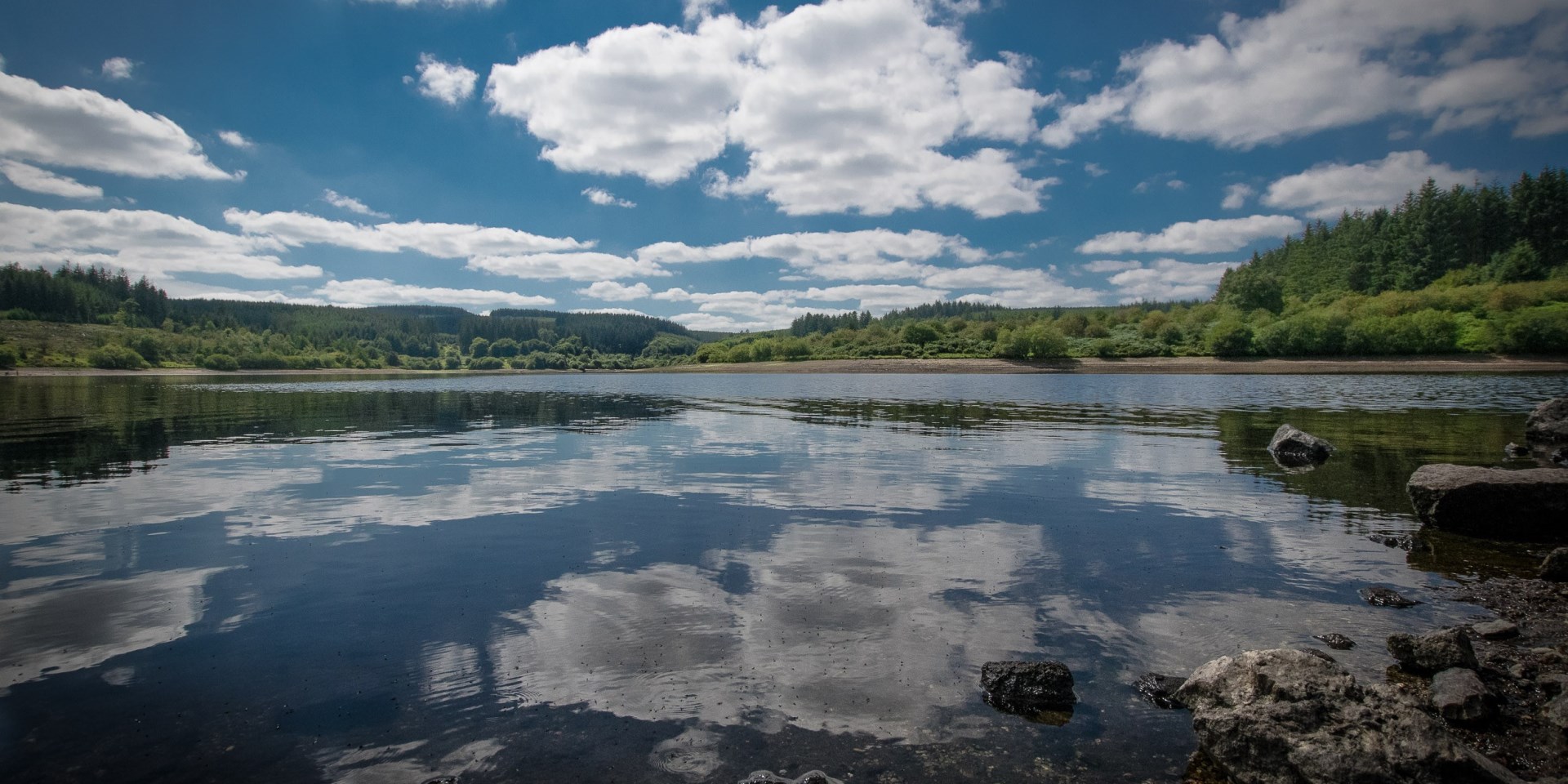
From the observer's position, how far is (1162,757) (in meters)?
7.36

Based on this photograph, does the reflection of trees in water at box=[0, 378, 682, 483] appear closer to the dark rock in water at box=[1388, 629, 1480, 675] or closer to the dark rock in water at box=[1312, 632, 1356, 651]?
the dark rock in water at box=[1312, 632, 1356, 651]

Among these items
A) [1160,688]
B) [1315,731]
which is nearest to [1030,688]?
[1160,688]

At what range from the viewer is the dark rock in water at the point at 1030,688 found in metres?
8.38

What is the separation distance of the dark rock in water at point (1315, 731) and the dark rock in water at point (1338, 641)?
10.3 ft

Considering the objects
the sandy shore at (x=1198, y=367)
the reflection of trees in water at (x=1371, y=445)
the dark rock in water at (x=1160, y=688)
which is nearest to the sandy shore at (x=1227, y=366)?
the sandy shore at (x=1198, y=367)

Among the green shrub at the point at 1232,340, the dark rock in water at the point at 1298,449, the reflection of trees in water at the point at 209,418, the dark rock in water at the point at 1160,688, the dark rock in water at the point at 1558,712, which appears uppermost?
the green shrub at the point at 1232,340

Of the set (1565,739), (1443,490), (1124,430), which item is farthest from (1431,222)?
(1565,739)

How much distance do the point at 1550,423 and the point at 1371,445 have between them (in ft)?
21.2

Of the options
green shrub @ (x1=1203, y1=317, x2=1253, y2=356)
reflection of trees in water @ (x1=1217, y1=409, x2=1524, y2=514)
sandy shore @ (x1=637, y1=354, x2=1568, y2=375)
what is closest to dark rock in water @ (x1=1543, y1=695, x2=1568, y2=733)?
reflection of trees in water @ (x1=1217, y1=409, x2=1524, y2=514)

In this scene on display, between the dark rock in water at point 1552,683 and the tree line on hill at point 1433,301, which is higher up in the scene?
the tree line on hill at point 1433,301

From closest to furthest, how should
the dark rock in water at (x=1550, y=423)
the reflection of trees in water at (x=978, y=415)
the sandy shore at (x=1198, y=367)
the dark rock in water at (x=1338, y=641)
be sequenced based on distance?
the dark rock in water at (x=1338, y=641) → the dark rock in water at (x=1550, y=423) → the reflection of trees in water at (x=978, y=415) → the sandy shore at (x=1198, y=367)

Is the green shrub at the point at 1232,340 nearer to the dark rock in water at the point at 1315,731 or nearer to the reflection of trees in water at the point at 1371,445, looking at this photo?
the reflection of trees in water at the point at 1371,445

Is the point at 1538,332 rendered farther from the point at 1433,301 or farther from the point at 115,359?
the point at 115,359

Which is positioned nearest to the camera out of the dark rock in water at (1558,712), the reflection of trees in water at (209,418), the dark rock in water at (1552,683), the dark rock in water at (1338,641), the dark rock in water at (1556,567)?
A: the dark rock in water at (1558,712)
